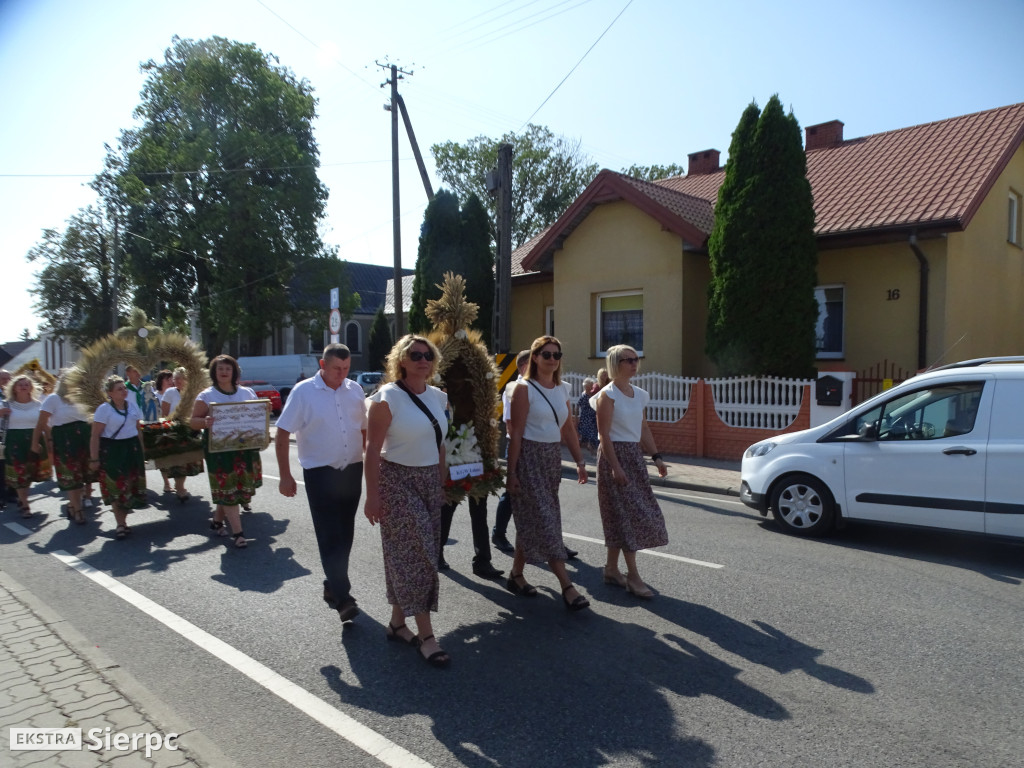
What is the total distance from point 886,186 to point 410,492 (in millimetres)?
14105

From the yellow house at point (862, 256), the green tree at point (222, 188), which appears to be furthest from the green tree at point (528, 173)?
the yellow house at point (862, 256)

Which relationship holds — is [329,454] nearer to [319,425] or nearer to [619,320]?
[319,425]

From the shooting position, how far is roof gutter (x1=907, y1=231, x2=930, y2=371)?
1339 cm

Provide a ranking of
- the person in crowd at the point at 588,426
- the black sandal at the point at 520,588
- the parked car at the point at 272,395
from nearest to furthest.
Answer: the black sandal at the point at 520,588 → the person in crowd at the point at 588,426 → the parked car at the point at 272,395

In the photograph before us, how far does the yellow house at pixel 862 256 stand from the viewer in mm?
13531

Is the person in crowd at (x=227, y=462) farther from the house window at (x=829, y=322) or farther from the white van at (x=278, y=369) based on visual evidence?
the white van at (x=278, y=369)

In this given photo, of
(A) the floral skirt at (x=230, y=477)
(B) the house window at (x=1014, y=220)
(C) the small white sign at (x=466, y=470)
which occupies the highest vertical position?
(B) the house window at (x=1014, y=220)

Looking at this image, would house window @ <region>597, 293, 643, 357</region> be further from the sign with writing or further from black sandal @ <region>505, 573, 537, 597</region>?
black sandal @ <region>505, 573, 537, 597</region>

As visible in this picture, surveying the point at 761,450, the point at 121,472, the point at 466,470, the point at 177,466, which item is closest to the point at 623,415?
the point at 466,470

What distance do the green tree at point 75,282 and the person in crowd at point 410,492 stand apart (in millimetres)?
49904

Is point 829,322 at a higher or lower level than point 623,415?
higher

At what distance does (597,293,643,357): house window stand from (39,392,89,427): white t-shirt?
37.0 feet

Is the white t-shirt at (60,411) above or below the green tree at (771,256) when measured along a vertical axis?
below

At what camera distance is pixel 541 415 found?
16.6 ft
